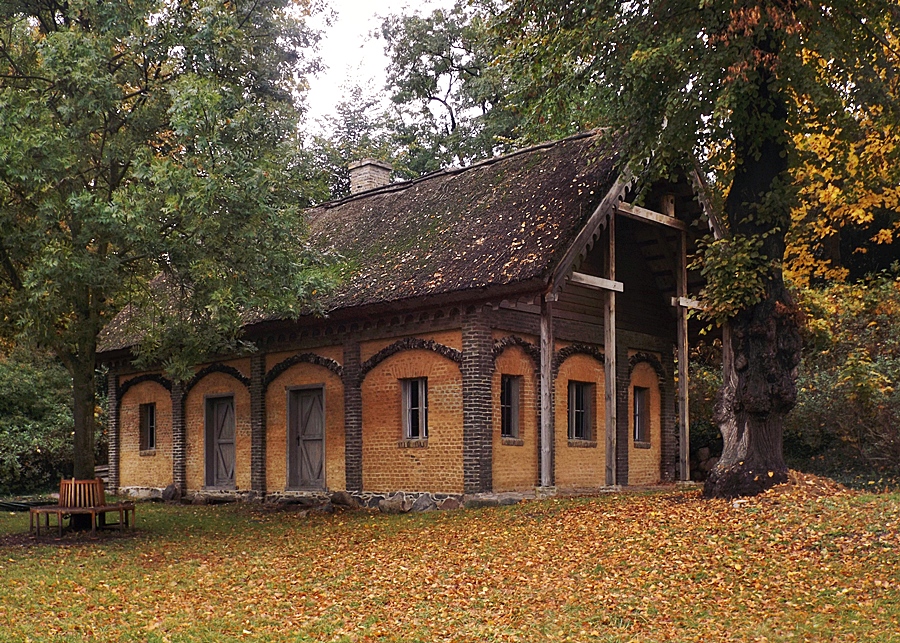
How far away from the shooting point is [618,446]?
21.0 metres

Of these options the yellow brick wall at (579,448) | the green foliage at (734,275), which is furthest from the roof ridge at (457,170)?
the green foliage at (734,275)

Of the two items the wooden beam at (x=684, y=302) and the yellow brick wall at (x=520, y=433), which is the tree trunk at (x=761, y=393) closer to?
the yellow brick wall at (x=520, y=433)

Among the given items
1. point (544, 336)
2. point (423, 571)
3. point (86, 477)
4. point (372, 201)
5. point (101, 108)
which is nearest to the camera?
point (423, 571)

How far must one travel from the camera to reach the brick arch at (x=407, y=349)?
1780 cm

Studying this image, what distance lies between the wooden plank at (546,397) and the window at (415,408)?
2.31 m

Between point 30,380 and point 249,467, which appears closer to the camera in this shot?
point 249,467

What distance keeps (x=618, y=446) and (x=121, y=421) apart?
1290 cm

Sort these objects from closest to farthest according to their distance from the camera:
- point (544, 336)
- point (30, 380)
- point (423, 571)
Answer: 1. point (423, 571)
2. point (544, 336)
3. point (30, 380)

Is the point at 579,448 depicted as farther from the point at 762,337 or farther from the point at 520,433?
A: the point at 762,337

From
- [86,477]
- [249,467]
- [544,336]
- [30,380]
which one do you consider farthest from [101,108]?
[30,380]

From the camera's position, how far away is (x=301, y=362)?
20.6 meters

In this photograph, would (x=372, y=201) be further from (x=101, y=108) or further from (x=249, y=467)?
(x=101, y=108)

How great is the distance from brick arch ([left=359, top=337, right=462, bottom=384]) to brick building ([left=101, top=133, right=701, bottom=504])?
40mm

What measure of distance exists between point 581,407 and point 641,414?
2.46 m
